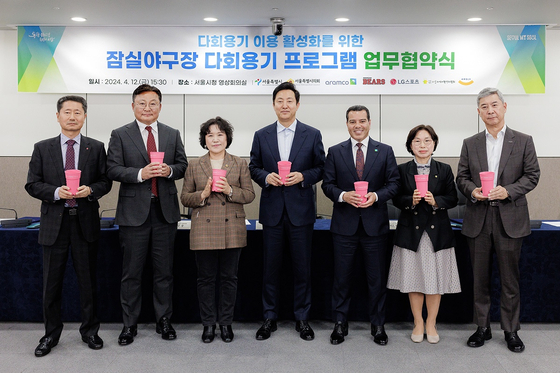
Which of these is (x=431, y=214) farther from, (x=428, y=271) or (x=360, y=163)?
(x=360, y=163)

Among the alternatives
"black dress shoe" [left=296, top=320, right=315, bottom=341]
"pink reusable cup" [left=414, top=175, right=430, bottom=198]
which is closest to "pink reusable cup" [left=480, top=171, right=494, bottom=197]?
"pink reusable cup" [left=414, top=175, right=430, bottom=198]

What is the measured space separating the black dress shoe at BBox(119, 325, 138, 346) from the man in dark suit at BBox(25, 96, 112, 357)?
0.42 feet

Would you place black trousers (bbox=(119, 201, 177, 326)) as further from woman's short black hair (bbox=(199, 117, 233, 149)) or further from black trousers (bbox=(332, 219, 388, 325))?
black trousers (bbox=(332, 219, 388, 325))

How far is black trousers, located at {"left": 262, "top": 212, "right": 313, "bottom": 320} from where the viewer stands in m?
3.15

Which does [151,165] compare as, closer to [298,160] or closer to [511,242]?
[298,160]

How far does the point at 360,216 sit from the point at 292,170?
550mm

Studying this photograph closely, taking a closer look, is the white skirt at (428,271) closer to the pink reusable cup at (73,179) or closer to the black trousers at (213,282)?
the black trousers at (213,282)

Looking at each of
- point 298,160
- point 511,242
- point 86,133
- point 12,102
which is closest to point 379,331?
point 511,242

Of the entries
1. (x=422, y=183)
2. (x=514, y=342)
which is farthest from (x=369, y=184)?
(x=514, y=342)

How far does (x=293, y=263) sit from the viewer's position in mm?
3193

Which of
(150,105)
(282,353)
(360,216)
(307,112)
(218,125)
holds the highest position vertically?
(307,112)

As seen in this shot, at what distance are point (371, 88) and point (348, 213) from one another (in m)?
2.69

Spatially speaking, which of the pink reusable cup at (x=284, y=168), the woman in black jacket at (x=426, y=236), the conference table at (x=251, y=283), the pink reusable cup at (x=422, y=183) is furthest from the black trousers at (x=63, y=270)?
the pink reusable cup at (x=422, y=183)

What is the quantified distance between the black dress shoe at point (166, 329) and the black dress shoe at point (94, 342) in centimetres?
39
